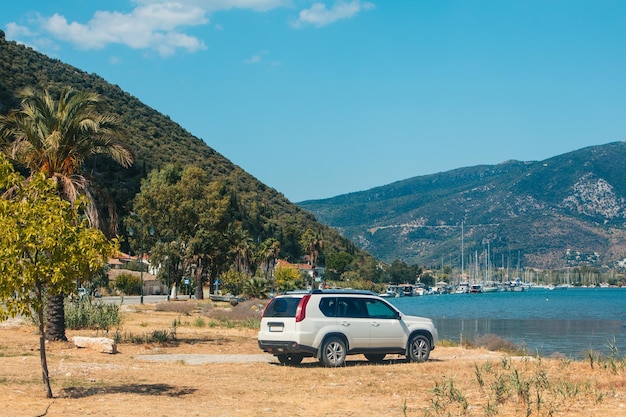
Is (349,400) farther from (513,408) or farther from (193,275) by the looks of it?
(193,275)

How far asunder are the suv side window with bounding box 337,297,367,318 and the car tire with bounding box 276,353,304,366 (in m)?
1.62

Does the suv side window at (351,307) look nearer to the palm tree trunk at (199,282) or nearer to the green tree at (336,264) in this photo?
the palm tree trunk at (199,282)

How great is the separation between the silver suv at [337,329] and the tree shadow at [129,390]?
3.93 meters

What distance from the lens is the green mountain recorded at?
103m

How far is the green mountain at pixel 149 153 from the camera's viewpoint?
103062 millimetres

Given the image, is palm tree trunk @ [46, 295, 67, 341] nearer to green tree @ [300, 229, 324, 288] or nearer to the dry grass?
the dry grass

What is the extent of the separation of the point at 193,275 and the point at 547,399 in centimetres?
6636

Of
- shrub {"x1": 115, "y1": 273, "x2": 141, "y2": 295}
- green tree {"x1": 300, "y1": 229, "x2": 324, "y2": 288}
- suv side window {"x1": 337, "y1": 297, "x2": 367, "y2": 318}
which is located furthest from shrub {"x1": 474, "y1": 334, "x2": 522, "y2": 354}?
green tree {"x1": 300, "y1": 229, "x2": 324, "y2": 288}

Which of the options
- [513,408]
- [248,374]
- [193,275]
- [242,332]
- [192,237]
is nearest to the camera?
[513,408]

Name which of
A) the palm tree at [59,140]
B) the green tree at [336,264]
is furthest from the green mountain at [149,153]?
the palm tree at [59,140]

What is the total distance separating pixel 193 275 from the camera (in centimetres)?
7700

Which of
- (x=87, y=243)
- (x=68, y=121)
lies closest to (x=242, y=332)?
(x=68, y=121)

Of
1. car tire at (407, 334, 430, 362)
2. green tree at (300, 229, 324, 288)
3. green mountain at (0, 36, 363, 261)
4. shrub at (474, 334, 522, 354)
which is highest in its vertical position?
green mountain at (0, 36, 363, 261)

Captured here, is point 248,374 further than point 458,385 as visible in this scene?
Yes
